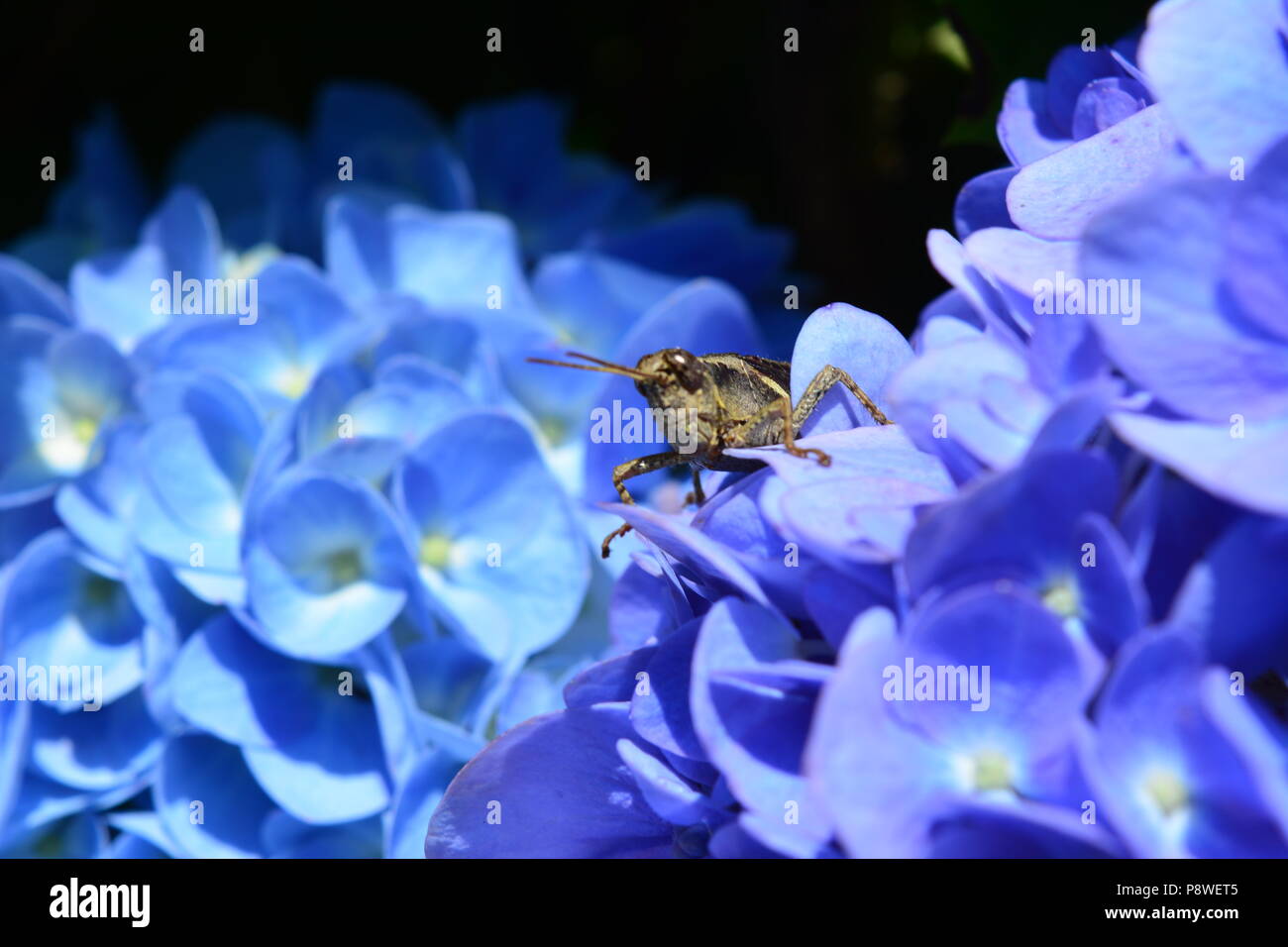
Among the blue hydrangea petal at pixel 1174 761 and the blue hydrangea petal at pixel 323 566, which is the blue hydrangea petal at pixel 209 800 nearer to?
the blue hydrangea petal at pixel 323 566

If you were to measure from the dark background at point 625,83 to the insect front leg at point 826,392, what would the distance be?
0.40 m

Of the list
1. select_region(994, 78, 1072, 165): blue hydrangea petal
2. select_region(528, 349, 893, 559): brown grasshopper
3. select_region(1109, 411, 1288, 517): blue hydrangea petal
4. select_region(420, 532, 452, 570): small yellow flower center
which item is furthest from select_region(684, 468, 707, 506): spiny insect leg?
select_region(1109, 411, 1288, 517): blue hydrangea petal

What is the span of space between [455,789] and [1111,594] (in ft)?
0.74

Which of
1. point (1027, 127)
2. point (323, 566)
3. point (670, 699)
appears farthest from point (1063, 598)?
point (323, 566)

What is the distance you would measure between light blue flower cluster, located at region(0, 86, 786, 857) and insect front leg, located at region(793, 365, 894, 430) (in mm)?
253

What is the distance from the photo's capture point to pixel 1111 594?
0.94 ft

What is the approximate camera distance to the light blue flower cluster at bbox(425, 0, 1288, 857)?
10.8 inches

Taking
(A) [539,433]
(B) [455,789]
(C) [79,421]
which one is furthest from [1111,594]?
(C) [79,421]

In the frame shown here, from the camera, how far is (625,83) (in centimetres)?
100

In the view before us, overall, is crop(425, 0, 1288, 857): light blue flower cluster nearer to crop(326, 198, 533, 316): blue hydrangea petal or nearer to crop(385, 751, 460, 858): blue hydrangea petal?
crop(385, 751, 460, 858): blue hydrangea petal

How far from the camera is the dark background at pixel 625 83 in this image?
2.77 ft

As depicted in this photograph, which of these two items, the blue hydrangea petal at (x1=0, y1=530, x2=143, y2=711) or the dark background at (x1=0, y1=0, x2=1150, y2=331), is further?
the dark background at (x1=0, y1=0, x2=1150, y2=331)

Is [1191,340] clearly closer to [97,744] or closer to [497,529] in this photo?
Result: [497,529]
